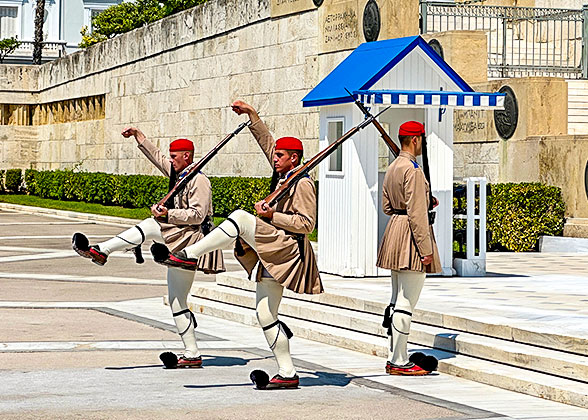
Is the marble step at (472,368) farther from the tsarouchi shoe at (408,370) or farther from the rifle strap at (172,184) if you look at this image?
the rifle strap at (172,184)

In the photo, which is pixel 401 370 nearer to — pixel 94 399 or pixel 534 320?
pixel 534 320

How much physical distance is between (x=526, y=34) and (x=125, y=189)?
13.6 metres

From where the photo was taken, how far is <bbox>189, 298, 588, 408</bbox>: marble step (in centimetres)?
816

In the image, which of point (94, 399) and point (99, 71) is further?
point (99, 71)

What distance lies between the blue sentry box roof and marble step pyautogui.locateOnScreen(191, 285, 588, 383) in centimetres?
256

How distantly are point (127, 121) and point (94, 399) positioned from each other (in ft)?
87.9

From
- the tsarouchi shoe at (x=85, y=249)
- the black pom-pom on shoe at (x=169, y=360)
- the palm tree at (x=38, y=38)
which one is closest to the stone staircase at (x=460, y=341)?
the black pom-pom on shoe at (x=169, y=360)

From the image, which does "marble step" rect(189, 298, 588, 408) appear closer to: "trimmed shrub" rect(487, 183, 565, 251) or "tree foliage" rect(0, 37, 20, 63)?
"trimmed shrub" rect(487, 183, 565, 251)

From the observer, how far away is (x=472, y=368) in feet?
29.7

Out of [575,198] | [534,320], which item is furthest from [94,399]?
[575,198]

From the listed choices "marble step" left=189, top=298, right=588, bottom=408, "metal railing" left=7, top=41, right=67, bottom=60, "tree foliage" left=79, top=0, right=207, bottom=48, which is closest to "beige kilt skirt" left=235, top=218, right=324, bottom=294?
"marble step" left=189, top=298, right=588, bottom=408

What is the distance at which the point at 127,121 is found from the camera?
34219mm

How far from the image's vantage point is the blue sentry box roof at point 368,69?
13.5 metres

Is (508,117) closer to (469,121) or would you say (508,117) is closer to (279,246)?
(469,121)
